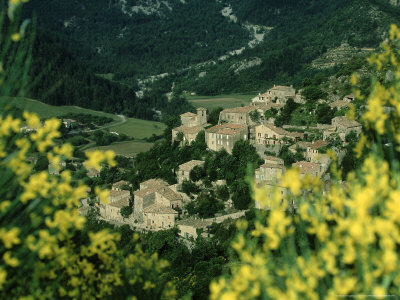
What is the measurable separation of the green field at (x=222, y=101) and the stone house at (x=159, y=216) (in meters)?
54.6

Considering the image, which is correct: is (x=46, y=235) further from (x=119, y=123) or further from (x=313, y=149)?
(x=119, y=123)

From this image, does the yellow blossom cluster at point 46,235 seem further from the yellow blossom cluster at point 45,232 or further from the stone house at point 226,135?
the stone house at point 226,135

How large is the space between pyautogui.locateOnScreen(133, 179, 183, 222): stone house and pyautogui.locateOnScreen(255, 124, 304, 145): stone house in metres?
8.75

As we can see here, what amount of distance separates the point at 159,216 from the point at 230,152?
827cm

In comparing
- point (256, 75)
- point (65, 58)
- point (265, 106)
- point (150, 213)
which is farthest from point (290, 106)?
point (65, 58)

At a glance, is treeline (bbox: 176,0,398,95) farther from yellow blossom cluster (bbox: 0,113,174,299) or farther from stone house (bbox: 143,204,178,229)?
yellow blossom cluster (bbox: 0,113,174,299)

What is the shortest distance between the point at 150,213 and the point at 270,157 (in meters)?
11.3

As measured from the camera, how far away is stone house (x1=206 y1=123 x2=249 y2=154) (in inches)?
1650

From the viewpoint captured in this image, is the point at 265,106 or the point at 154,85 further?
the point at 154,85

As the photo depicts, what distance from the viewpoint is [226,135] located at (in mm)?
42094

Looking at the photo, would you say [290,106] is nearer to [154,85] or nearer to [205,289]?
[205,289]

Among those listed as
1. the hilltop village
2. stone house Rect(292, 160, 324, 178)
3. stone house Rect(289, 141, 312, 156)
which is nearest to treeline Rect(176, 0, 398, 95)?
the hilltop village

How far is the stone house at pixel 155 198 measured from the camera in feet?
136

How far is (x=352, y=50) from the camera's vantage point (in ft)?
354
